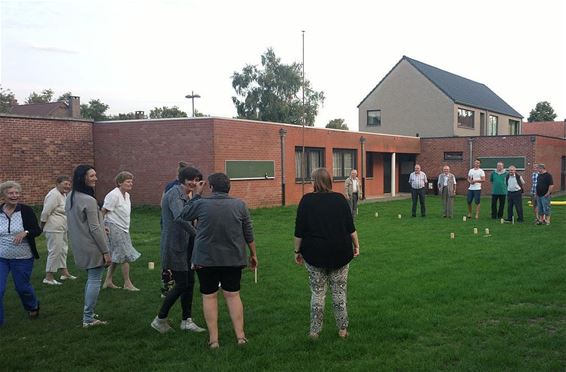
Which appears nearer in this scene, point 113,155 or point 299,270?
point 299,270

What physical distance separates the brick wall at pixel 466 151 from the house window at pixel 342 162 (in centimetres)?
691

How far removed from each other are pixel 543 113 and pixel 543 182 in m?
71.4

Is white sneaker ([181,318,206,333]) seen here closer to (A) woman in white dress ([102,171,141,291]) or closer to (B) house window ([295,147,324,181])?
(A) woman in white dress ([102,171,141,291])

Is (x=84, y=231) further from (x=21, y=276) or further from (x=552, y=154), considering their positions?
(x=552, y=154)

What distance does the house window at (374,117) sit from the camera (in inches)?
1624

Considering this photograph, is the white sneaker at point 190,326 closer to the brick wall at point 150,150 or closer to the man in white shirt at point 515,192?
the man in white shirt at point 515,192

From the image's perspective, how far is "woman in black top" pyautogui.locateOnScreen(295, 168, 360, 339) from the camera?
17.1ft

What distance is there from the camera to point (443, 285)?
289 inches

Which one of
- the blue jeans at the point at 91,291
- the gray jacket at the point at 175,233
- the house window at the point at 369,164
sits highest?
the house window at the point at 369,164

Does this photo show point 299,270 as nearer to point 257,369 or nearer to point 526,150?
point 257,369

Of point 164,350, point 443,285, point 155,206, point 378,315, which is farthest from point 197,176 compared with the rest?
point 155,206

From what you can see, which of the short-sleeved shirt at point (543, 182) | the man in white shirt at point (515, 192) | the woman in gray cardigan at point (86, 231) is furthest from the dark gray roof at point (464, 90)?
the woman in gray cardigan at point (86, 231)

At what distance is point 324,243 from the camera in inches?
205

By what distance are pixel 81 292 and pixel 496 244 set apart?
801 cm
